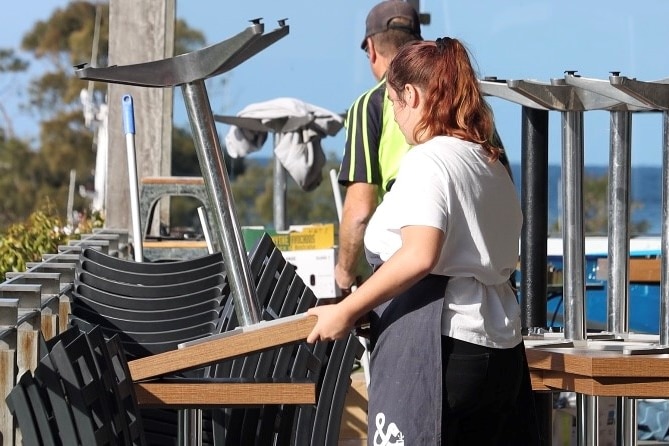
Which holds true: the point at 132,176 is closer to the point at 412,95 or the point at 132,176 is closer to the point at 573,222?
the point at 573,222

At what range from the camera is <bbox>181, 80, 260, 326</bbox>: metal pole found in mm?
2959

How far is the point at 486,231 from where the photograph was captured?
270 centimetres

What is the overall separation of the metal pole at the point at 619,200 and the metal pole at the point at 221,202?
0.96 metres

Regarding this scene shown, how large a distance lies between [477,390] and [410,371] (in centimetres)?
15

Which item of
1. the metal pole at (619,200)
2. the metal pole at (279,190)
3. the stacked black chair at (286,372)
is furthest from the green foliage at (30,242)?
the metal pole at (619,200)

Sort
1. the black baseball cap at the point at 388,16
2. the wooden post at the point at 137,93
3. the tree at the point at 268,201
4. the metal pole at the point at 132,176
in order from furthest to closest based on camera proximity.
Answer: the tree at the point at 268,201 → the wooden post at the point at 137,93 → the metal pole at the point at 132,176 → the black baseball cap at the point at 388,16

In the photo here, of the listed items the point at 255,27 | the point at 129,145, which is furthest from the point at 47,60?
the point at 255,27

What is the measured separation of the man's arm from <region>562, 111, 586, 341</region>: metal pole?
933 millimetres

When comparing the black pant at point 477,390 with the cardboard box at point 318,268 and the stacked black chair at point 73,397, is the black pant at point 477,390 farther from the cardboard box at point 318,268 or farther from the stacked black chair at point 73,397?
the cardboard box at point 318,268

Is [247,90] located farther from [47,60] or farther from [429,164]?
[47,60]

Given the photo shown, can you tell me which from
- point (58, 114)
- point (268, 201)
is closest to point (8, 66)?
point (58, 114)

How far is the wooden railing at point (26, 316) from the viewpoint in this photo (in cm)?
267

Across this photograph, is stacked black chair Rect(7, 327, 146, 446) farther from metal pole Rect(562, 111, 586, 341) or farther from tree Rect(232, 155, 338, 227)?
tree Rect(232, 155, 338, 227)

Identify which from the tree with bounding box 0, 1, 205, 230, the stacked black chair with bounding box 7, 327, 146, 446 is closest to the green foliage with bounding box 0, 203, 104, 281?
the stacked black chair with bounding box 7, 327, 146, 446
